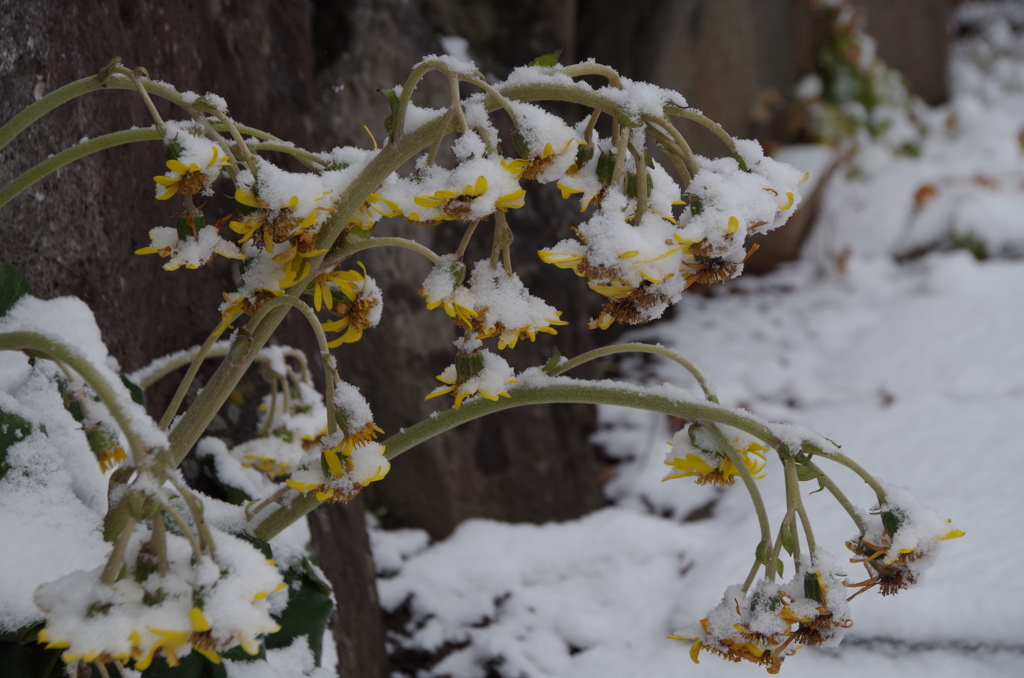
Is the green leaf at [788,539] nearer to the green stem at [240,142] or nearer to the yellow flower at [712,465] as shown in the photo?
the yellow flower at [712,465]

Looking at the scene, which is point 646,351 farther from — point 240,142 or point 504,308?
point 240,142

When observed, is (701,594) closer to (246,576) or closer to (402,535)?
(402,535)

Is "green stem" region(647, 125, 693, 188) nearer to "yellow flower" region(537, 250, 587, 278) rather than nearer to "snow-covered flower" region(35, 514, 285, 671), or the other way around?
"yellow flower" region(537, 250, 587, 278)

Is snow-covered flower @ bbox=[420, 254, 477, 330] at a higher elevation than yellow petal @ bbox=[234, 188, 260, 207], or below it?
below

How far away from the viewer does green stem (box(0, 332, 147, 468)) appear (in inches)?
20.2

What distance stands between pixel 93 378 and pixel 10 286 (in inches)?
15.2

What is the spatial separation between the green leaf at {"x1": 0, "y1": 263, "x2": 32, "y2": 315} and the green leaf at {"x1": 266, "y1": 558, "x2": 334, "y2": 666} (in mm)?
393

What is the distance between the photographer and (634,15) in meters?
2.85

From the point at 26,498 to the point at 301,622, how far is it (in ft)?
0.95

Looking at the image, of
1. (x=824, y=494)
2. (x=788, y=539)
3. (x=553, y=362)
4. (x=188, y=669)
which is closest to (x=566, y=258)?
(x=553, y=362)

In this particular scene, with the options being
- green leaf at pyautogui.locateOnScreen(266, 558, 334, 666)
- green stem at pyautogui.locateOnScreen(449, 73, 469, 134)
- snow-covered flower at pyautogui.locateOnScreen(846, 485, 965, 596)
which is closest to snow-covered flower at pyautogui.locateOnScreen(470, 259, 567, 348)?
green stem at pyautogui.locateOnScreen(449, 73, 469, 134)

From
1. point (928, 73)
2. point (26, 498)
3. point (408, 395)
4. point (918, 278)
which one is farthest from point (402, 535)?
point (928, 73)

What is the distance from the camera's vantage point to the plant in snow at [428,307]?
0.50 m

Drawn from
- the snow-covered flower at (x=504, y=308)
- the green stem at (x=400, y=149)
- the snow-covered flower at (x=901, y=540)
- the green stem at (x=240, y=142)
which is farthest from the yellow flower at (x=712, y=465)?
the green stem at (x=240, y=142)
